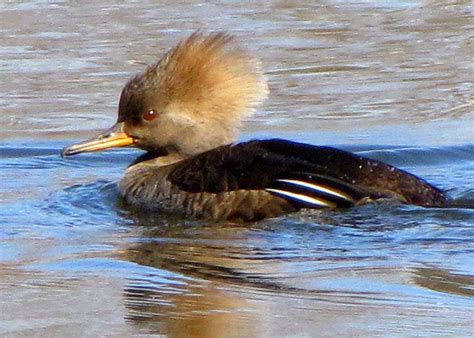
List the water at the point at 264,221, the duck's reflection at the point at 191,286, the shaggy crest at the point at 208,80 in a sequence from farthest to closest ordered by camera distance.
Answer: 1. the shaggy crest at the point at 208,80
2. the water at the point at 264,221
3. the duck's reflection at the point at 191,286

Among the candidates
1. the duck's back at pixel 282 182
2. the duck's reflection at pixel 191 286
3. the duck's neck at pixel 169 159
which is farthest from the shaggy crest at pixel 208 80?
the duck's reflection at pixel 191 286

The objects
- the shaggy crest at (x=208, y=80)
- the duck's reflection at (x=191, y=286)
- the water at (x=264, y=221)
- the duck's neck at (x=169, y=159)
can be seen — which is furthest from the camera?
the duck's neck at (x=169, y=159)

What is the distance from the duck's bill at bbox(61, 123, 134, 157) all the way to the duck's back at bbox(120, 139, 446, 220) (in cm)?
67

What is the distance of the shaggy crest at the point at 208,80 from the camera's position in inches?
318

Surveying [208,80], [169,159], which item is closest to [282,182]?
[208,80]

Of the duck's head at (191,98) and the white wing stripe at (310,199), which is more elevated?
the duck's head at (191,98)

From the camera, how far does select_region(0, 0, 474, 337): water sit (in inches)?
214

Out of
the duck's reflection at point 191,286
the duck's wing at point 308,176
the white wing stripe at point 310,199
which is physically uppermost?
the duck's wing at point 308,176

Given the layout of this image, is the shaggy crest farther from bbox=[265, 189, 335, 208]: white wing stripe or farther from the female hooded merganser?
bbox=[265, 189, 335, 208]: white wing stripe

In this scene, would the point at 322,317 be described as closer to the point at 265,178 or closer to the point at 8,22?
the point at 265,178

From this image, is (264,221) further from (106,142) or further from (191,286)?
(191,286)

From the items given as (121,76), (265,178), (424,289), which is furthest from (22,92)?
(424,289)

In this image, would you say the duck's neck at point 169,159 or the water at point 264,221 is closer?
the water at point 264,221

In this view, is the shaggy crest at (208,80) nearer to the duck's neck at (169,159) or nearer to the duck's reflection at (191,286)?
the duck's neck at (169,159)
